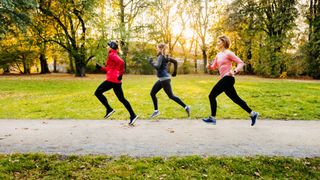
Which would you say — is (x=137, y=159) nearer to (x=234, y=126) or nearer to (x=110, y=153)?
(x=110, y=153)

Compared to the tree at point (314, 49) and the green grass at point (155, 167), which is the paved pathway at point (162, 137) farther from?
the tree at point (314, 49)

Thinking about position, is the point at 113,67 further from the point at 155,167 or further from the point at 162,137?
the point at 155,167

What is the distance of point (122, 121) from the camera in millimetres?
8633

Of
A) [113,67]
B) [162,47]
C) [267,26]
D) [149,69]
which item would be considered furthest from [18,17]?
[267,26]

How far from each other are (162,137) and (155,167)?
1837 mm

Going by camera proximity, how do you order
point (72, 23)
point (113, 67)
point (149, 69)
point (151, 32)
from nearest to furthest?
1. point (113, 67)
2. point (72, 23)
3. point (151, 32)
4. point (149, 69)

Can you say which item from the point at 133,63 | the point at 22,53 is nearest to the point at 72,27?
the point at 22,53

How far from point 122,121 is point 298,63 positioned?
94.6 ft

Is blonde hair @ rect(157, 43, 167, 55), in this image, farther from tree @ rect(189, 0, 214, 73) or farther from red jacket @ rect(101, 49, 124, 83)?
tree @ rect(189, 0, 214, 73)

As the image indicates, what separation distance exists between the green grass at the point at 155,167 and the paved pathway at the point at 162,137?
1.16 ft

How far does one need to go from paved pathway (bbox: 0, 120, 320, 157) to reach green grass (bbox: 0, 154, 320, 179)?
1.16 feet

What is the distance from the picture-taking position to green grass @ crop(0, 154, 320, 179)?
15.0ft

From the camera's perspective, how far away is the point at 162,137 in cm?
662

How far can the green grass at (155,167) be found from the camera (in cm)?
458
